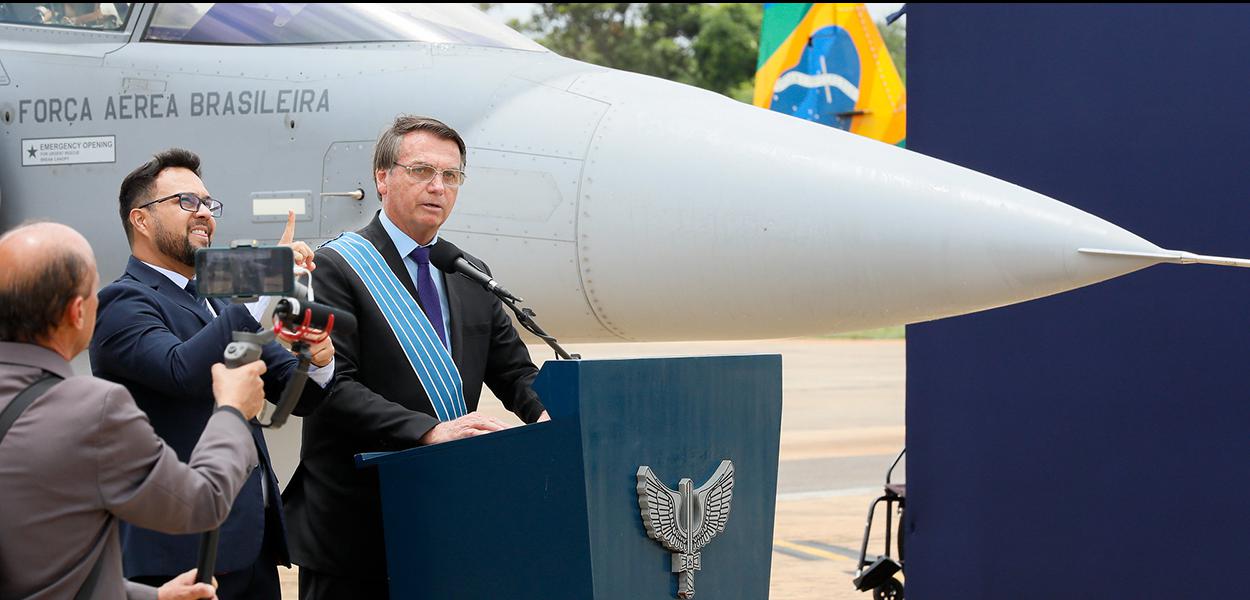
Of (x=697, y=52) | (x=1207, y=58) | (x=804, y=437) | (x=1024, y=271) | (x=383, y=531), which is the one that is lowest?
(x=804, y=437)

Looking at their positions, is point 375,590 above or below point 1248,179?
below

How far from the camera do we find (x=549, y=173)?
4.58 m

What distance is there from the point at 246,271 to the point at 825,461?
10556 millimetres

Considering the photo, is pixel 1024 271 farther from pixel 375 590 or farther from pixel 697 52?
pixel 697 52

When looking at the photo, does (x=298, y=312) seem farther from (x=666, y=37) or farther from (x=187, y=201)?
(x=666, y=37)

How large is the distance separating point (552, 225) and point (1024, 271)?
4.95 ft

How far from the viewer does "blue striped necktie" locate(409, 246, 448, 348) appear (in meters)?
3.40

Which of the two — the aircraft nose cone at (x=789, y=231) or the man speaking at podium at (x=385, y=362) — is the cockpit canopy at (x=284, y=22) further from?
the man speaking at podium at (x=385, y=362)

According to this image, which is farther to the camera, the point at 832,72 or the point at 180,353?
the point at 832,72

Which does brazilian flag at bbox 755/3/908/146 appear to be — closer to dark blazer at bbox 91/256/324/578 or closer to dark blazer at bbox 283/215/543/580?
dark blazer at bbox 283/215/543/580

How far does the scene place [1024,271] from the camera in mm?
3924

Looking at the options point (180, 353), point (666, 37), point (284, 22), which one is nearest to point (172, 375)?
point (180, 353)

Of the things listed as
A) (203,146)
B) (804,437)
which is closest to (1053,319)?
(203,146)

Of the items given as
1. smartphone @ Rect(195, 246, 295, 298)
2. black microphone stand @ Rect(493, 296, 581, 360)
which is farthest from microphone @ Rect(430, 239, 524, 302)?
smartphone @ Rect(195, 246, 295, 298)
